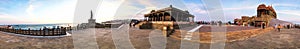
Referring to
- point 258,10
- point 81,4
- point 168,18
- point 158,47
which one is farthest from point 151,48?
point 258,10

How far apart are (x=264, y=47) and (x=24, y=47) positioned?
12.4m

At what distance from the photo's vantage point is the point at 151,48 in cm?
1001

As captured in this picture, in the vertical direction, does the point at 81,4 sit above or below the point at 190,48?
above

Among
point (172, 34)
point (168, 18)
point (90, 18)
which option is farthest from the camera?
point (90, 18)

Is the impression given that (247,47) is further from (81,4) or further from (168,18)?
(168,18)

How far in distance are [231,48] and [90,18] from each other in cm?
2820

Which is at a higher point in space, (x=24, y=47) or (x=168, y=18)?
(x=168, y=18)

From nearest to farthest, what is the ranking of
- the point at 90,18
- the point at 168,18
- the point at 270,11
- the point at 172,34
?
the point at 172,34, the point at 168,18, the point at 90,18, the point at 270,11

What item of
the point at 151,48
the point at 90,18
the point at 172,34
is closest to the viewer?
the point at 151,48

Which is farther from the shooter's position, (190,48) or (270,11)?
(270,11)

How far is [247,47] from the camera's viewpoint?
10.6 metres

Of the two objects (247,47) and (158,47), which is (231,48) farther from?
(158,47)

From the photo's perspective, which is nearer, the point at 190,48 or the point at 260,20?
the point at 190,48

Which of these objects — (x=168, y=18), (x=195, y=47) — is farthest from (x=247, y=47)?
(x=168, y=18)
